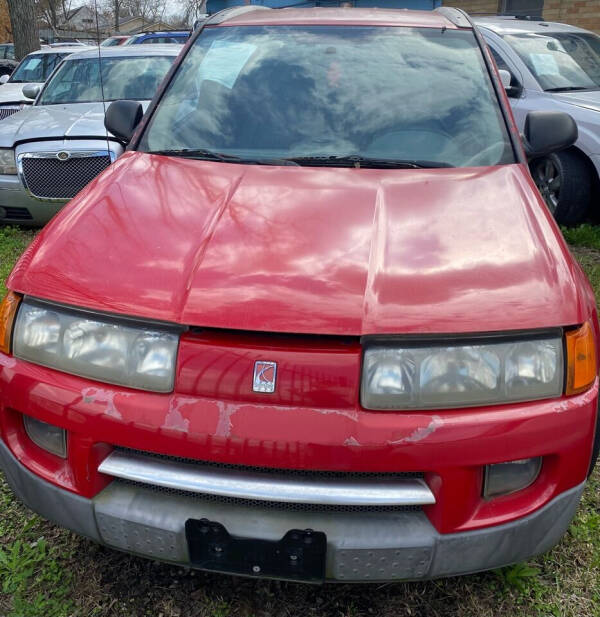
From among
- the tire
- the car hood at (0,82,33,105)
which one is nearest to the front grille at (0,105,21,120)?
the car hood at (0,82,33,105)

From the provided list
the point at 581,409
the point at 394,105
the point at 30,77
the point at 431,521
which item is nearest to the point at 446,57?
Answer: the point at 394,105

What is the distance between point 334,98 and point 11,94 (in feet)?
24.7

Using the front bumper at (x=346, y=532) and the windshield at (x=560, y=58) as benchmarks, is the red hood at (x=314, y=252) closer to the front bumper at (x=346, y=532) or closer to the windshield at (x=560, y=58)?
the front bumper at (x=346, y=532)

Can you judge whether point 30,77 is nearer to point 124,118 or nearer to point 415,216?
point 124,118

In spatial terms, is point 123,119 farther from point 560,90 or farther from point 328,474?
point 560,90

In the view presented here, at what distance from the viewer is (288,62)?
2.79 meters

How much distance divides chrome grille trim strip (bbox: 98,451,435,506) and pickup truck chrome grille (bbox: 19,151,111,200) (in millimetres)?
4188

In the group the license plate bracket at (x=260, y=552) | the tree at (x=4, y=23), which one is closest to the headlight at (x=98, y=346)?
the license plate bracket at (x=260, y=552)

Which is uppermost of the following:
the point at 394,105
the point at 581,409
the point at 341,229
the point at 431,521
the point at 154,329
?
the point at 394,105

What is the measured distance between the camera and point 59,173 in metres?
5.29

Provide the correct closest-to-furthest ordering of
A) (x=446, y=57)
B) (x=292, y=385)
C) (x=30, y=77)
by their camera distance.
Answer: (x=292, y=385), (x=446, y=57), (x=30, y=77)

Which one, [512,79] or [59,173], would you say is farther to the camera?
[512,79]

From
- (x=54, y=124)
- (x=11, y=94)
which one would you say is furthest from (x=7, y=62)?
(x=54, y=124)

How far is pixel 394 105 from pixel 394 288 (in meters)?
1.24
